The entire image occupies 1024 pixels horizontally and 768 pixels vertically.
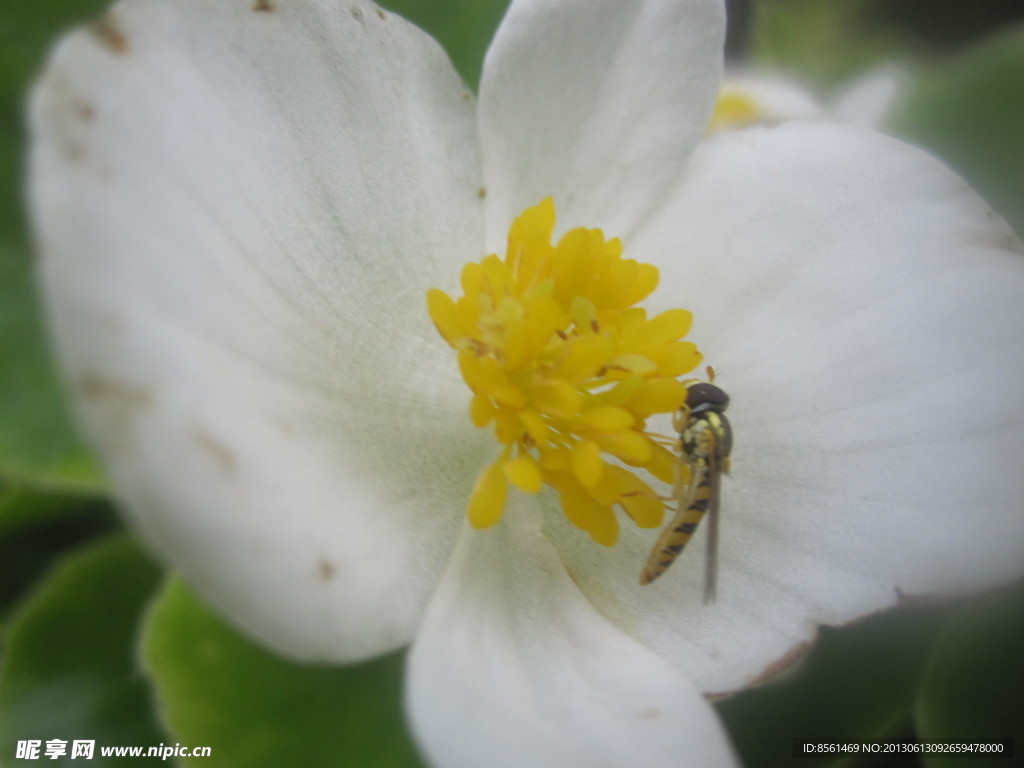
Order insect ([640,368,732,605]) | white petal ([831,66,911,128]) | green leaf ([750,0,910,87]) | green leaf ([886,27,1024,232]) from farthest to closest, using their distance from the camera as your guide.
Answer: green leaf ([750,0,910,87]), white petal ([831,66,911,128]), green leaf ([886,27,1024,232]), insect ([640,368,732,605])

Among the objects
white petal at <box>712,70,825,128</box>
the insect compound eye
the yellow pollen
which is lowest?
the insect compound eye

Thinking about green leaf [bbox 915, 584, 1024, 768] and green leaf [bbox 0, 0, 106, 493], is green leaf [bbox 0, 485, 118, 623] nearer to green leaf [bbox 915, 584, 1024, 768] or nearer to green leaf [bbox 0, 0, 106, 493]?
green leaf [bbox 0, 0, 106, 493]

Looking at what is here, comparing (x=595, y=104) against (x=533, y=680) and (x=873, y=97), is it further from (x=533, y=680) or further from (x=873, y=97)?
(x=873, y=97)

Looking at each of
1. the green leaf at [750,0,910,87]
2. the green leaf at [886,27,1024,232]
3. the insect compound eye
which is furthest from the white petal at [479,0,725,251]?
the green leaf at [750,0,910,87]

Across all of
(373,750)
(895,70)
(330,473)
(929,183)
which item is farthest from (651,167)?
(895,70)

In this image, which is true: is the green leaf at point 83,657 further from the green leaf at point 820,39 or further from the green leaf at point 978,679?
the green leaf at point 820,39
